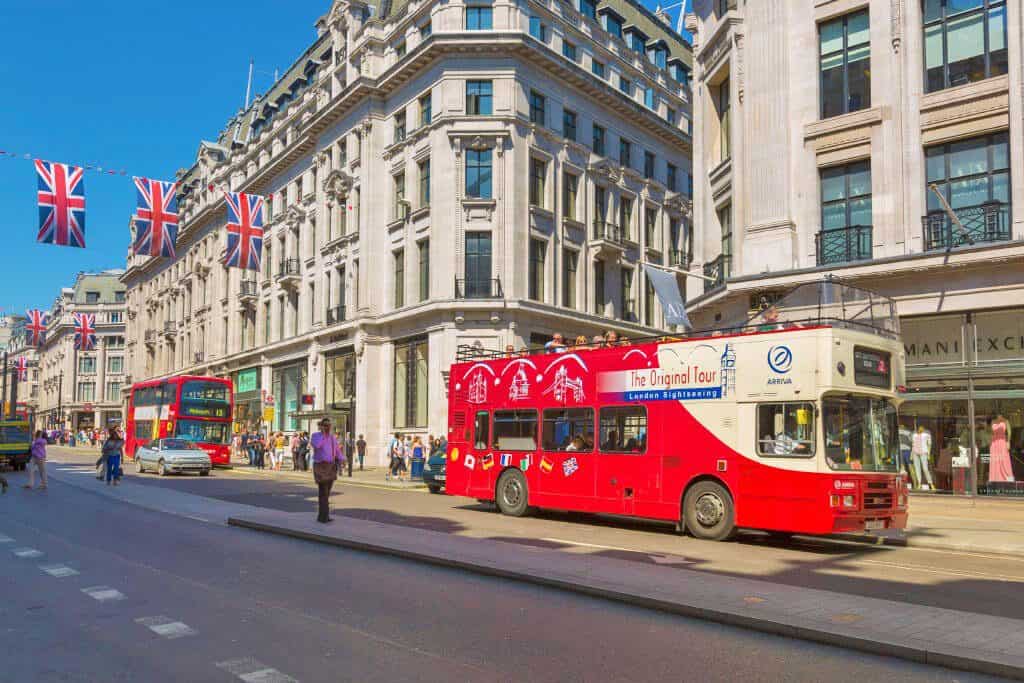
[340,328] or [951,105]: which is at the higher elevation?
[951,105]

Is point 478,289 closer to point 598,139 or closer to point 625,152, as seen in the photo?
point 598,139

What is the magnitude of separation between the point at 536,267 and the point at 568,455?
77.2 ft

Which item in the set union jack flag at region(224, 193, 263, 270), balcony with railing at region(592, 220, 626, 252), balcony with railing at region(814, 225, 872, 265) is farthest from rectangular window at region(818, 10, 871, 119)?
union jack flag at region(224, 193, 263, 270)

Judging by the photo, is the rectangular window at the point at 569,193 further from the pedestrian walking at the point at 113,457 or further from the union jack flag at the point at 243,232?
the pedestrian walking at the point at 113,457

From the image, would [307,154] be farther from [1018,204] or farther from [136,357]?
[136,357]

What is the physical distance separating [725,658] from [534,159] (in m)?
35.2

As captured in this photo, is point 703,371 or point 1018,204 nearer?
point 703,371

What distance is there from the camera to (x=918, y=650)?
6.67 meters

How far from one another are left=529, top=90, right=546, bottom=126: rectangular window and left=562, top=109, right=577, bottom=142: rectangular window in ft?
5.49

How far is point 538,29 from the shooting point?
40.5 m

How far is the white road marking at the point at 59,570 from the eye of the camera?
10188mm

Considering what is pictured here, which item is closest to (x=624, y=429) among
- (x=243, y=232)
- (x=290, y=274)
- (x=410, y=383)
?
(x=410, y=383)

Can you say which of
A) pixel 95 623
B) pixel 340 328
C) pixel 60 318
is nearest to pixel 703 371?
Result: pixel 95 623

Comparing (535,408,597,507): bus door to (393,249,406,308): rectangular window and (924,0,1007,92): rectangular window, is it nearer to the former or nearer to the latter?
(924,0,1007,92): rectangular window
